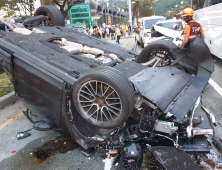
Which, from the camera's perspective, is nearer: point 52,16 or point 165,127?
point 165,127

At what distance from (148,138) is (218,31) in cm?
733

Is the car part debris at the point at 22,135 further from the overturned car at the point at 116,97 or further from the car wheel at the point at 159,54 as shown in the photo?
the car wheel at the point at 159,54

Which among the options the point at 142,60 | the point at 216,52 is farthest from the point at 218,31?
the point at 142,60

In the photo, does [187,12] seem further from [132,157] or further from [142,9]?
[142,9]

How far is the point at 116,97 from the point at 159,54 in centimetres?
201

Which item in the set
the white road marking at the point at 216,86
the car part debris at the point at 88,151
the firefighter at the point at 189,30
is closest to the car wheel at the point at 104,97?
the car part debris at the point at 88,151

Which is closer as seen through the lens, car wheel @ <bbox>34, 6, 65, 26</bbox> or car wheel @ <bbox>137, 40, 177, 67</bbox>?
car wheel @ <bbox>137, 40, 177, 67</bbox>

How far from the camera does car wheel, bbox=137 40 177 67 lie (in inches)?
154

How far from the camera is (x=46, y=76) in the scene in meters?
2.85

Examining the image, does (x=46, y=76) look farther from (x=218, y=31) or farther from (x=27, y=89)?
(x=218, y=31)

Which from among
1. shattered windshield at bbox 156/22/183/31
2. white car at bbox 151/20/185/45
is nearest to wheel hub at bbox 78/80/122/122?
white car at bbox 151/20/185/45

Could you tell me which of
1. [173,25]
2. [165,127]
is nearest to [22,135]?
[165,127]

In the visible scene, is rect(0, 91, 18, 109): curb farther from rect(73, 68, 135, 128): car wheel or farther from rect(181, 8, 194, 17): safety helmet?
rect(181, 8, 194, 17): safety helmet

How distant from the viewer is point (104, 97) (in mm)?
2477
